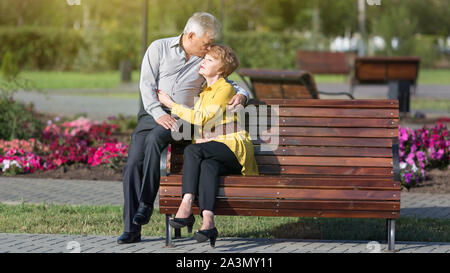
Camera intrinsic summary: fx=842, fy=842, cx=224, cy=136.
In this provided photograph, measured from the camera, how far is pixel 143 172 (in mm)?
5480

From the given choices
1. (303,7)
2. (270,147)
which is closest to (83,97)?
(270,147)

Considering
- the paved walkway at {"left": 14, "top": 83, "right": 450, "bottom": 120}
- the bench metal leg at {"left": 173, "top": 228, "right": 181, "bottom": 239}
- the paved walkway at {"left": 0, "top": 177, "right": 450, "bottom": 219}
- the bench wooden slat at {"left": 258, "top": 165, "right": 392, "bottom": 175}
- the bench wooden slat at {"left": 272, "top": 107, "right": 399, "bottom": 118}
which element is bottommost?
the paved walkway at {"left": 14, "top": 83, "right": 450, "bottom": 120}

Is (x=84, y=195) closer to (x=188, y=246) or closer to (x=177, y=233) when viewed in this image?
(x=177, y=233)

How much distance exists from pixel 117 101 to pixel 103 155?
9387 millimetres

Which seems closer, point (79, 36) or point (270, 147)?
point (270, 147)

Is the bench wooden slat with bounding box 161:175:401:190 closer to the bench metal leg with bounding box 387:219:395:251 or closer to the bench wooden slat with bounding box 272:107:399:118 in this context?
the bench metal leg with bounding box 387:219:395:251

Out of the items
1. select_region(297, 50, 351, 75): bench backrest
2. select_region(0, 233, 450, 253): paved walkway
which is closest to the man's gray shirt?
select_region(0, 233, 450, 253): paved walkway

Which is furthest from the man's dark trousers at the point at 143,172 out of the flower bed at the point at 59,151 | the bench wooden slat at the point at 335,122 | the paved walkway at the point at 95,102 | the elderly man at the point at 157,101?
the paved walkway at the point at 95,102

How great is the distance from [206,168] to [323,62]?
19.9 m

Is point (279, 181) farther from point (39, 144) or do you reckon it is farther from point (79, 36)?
point (79, 36)

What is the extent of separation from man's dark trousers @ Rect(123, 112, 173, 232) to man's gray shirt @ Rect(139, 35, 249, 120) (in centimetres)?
24

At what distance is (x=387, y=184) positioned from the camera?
521cm

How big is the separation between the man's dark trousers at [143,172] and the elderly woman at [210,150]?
200 mm

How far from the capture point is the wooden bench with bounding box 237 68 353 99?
10.2 meters
